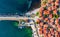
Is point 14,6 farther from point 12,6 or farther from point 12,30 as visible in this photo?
point 12,30

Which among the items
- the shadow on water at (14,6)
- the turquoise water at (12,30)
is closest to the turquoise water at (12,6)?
the shadow on water at (14,6)

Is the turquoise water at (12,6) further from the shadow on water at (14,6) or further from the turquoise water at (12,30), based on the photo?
the turquoise water at (12,30)

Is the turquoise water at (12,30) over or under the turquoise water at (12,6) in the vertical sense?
under

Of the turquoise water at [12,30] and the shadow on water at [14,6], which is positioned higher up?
the shadow on water at [14,6]

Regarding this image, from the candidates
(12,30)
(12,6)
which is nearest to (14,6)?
(12,6)

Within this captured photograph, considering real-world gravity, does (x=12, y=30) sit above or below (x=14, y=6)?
below

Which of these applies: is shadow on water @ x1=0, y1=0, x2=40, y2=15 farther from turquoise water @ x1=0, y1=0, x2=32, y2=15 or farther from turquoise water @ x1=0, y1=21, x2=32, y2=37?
turquoise water @ x1=0, y1=21, x2=32, y2=37

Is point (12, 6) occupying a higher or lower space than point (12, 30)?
higher

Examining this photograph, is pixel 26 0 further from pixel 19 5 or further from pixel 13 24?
pixel 13 24

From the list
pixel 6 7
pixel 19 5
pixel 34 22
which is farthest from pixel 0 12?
pixel 34 22
